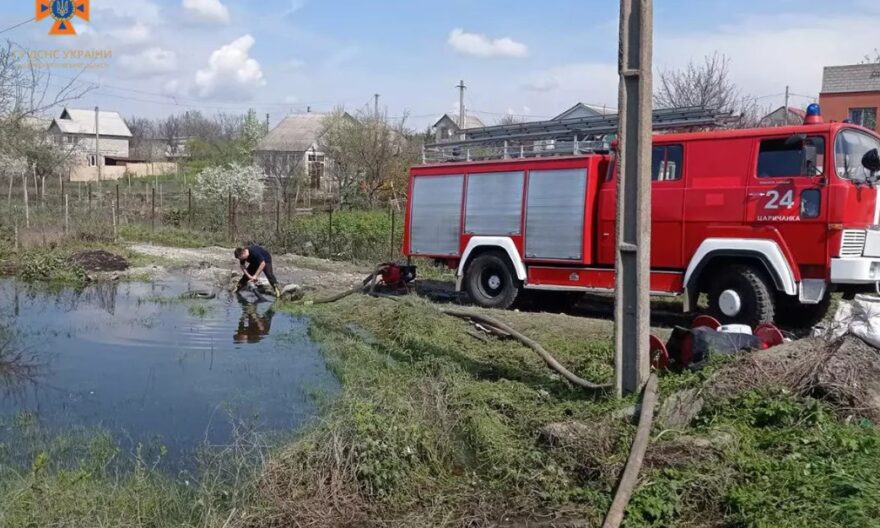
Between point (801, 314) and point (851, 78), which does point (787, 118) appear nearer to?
point (851, 78)

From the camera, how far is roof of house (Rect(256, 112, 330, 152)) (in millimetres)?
52781

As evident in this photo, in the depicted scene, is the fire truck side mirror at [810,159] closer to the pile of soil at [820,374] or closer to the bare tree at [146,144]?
the pile of soil at [820,374]

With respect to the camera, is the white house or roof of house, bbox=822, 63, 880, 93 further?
the white house

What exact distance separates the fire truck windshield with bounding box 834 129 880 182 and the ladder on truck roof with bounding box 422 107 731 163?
6.76 ft

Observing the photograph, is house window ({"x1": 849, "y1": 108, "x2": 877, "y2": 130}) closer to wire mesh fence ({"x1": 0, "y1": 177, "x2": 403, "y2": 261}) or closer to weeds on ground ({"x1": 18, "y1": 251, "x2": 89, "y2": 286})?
wire mesh fence ({"x1": 0, "y1": 177, "x2": 403, "y2": 261})

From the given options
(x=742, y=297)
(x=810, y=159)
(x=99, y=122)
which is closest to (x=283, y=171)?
(x=742, y=297)

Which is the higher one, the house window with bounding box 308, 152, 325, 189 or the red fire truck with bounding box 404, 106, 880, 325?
the house window with bounding box 308, 152, 325, 189

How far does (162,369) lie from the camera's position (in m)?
9.60

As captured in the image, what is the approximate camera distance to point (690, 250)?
10.6m

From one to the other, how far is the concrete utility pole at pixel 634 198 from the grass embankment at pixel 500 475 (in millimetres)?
436

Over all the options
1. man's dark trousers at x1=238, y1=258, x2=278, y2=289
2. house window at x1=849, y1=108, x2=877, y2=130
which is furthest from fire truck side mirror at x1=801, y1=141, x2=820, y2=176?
house window at x1=849, y1=108, x2=877, y2=130

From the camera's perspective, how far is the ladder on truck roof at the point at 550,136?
11.8 metres

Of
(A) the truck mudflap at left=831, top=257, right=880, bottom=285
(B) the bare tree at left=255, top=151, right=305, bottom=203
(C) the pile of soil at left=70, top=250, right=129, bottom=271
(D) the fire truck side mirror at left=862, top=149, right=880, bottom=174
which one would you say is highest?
(B) the bare tree at left=255, top=151, right=305, bottom=203

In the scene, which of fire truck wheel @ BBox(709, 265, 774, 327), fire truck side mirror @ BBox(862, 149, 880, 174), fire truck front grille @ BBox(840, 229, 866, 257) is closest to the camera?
fire truck side mirror @ BBox(862, 149, 880, 174)
